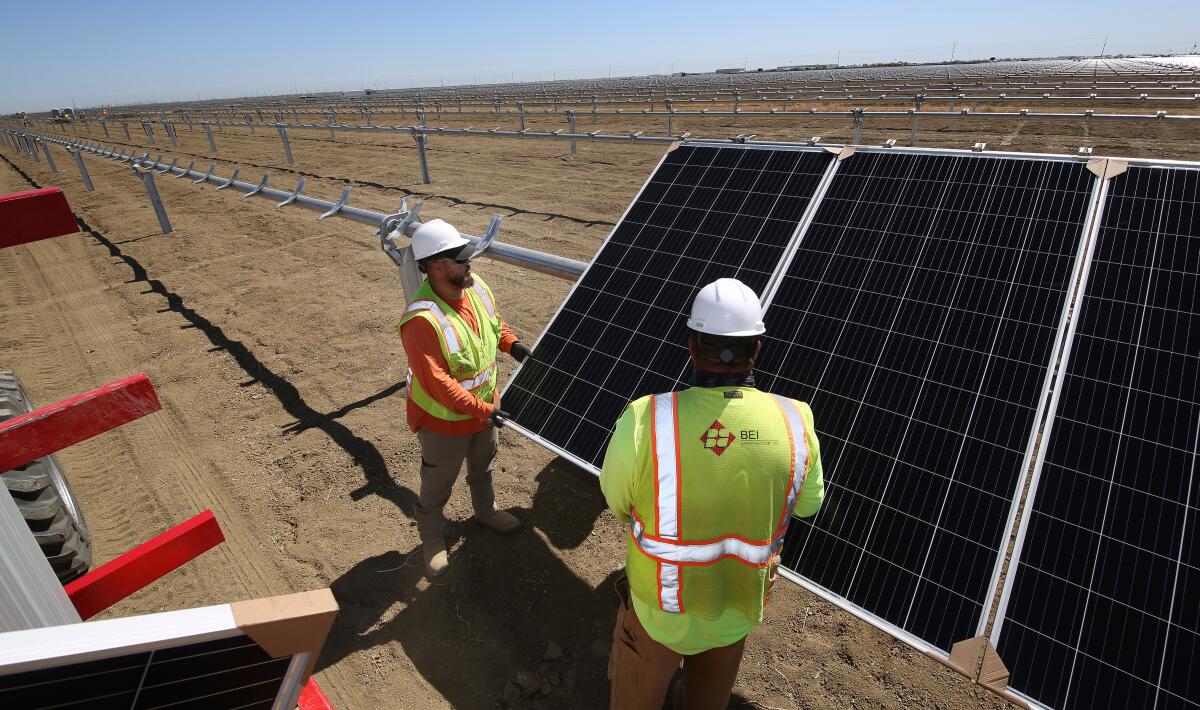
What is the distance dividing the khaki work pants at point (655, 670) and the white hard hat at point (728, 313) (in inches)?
59.6

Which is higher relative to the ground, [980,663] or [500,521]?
[980,663]

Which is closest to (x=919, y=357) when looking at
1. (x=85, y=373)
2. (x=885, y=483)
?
(x=885, y=483)

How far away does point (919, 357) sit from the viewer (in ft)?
11.1

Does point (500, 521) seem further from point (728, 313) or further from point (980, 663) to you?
point (980, 663)

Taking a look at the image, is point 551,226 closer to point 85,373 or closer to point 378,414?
point 378,414

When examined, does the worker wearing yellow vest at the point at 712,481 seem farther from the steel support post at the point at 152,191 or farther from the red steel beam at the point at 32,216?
the steel support post at the point at 152,191

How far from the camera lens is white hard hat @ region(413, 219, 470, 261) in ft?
13.1

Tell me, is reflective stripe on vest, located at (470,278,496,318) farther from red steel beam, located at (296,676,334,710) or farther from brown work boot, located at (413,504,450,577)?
red steel beam, located at (296,676,334,710)

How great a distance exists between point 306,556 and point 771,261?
15.2 feet

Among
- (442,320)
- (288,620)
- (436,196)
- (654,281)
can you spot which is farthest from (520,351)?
(436,196)

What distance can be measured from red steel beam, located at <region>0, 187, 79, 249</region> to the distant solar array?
301cm

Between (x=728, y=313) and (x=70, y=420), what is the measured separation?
274cm

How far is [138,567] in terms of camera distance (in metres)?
2.61

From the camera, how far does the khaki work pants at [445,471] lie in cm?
443
